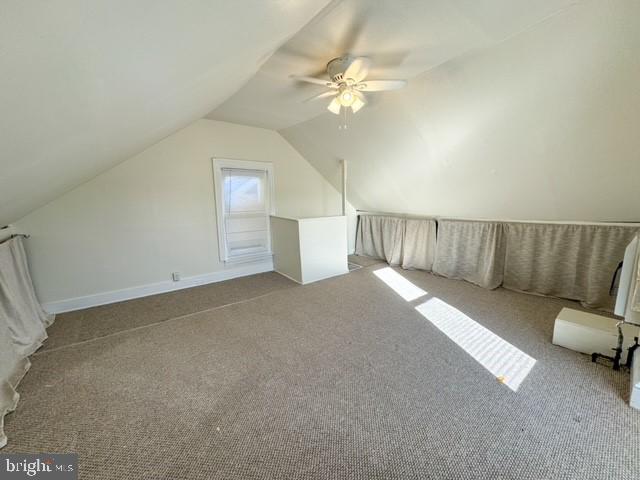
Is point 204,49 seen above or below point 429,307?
above

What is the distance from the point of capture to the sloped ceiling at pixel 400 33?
1472 mm

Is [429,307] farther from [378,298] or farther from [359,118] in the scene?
[359,118]

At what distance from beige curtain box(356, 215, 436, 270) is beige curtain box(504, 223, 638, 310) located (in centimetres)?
106

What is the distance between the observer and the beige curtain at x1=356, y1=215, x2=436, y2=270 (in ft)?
13.1

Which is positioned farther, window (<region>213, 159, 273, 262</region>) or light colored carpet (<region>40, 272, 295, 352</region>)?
window (<region>213, 159, 273, 262</region>)

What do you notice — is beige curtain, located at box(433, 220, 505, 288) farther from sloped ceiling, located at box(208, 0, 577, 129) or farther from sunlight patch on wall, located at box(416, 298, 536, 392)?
sloped ceiling, located at box(208, 0, 577, 129)

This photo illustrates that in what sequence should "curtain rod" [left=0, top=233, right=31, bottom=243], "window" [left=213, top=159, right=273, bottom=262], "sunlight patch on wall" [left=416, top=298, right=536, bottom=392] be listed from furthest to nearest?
"window" [left=213, top=159, right=273, bottom=262], "curtain rod" [left=0, top=233, right=31, bottom=243], "sunlight patch on wall" [left=416, top=298, right=536, bottom=392]

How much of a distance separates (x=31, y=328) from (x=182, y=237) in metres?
1.66

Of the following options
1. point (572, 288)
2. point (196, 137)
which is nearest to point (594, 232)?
point (572, 288)

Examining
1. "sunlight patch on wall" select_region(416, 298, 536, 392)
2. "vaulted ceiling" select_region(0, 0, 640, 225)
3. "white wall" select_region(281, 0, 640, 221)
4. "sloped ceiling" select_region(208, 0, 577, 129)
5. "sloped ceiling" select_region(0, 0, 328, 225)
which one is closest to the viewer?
"sloped ceiling" select_region(0, 0, 328, 225)

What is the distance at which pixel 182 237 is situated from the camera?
11.4 feet

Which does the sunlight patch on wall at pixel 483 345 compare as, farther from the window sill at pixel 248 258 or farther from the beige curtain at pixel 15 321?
the beige curtain at pixel 15 321

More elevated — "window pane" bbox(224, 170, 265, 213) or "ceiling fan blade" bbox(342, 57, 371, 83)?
"ceiling fan blade" bbox(342, 57, 371, 83)

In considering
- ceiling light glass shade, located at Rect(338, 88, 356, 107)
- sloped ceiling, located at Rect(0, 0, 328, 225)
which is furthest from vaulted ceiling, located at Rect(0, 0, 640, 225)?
ceiling light glass shade, located at Rect(338, 88, 356, 107)
